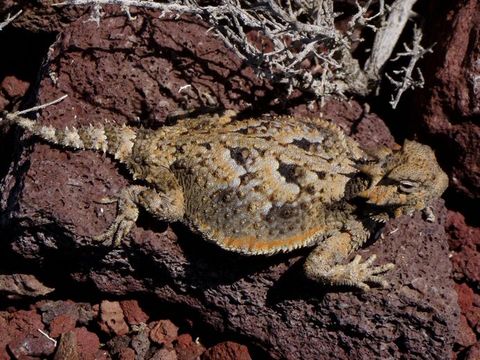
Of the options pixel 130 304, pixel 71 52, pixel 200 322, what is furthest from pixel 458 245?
pixel 71 52

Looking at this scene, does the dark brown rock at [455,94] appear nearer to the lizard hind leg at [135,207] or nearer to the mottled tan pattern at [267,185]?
the mottled tan pattern at [267,185]

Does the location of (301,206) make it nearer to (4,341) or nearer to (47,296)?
(47,296)

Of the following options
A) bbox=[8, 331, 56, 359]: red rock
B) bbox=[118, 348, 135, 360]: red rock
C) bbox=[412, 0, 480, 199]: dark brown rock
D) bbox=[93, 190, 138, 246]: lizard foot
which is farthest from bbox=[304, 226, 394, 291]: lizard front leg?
bbox=[8, 331, 56, 359]: red rock

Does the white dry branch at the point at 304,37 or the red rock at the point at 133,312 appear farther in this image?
the red rock at the point at 133,312

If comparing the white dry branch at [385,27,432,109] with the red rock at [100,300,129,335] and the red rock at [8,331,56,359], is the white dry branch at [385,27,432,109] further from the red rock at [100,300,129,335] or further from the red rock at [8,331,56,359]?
the red rock at [8,331,56,359]

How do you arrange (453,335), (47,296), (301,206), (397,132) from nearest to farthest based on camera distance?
(301,206) → (453,335) → (397,132) → (47,296)

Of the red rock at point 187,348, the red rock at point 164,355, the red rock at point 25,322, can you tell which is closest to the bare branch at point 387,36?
the red rock at point 187,348
